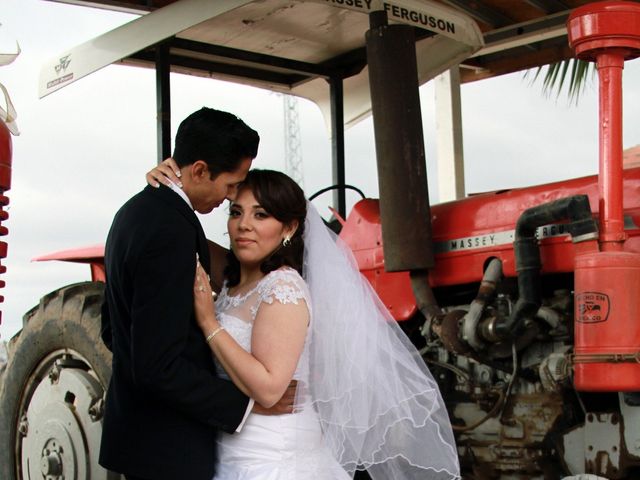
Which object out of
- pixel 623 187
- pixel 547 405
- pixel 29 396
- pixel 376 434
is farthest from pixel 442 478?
pixel 29 396

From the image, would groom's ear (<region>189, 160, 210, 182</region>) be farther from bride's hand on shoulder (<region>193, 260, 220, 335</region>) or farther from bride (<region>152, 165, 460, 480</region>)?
bride's hand on shoulder (<region>193, 260, 220, 335</region>)

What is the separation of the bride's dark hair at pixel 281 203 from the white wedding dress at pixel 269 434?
0.16 feet

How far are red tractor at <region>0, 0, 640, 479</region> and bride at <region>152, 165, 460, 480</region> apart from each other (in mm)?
481

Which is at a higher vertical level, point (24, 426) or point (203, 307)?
point (203, 307)

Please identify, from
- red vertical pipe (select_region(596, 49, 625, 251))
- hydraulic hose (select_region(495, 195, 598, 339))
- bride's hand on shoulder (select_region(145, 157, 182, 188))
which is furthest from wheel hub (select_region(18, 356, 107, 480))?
red vertical pipe (select_region(596, 49, 625, 251))

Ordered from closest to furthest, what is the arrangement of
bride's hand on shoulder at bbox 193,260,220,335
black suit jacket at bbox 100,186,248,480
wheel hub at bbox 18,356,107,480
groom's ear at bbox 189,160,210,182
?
black suit jacket at bbox 100,186,248,480 → bride's hand on shoulder at bbox 193,260,220,335 → groom's ear at bbox 189,160,210,182 → wheel hub at bbox 18,356,107,480

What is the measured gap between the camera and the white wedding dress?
2.68m

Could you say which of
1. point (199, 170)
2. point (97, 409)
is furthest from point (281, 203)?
point (97, 409)

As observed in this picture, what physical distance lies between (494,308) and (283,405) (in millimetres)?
1080

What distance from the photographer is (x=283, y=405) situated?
2711mm

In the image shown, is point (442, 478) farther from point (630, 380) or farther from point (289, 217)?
point (289, 217)

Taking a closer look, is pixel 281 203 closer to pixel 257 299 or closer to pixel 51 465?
pixel 257 299

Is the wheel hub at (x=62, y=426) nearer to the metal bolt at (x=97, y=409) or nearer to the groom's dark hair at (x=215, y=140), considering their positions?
the metal bolt at (x=97, y=409)

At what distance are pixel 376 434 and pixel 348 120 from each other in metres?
2.17
